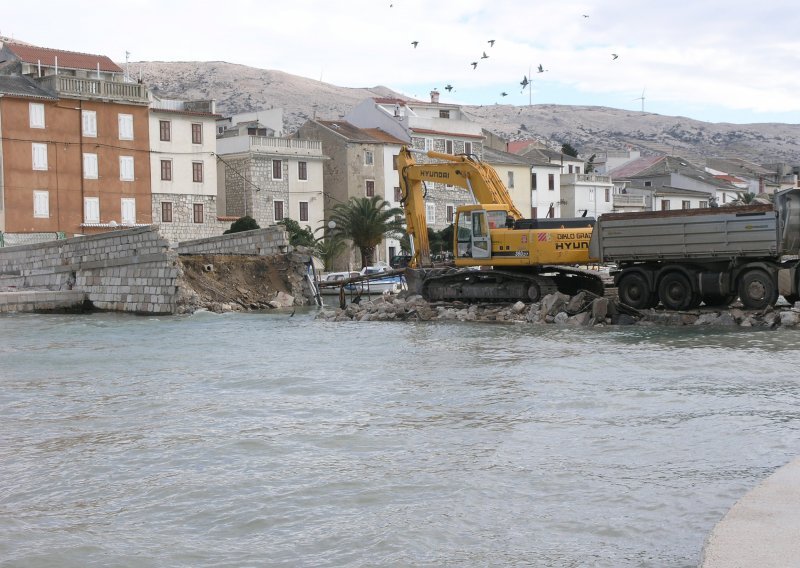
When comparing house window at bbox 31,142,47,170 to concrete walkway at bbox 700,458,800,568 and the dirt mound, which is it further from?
concrete walkway at bbox 700,458,800,568

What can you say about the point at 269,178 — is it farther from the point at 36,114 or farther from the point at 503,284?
the point at 503,284

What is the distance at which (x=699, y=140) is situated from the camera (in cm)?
17750

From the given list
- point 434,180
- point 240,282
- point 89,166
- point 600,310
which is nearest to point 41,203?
point 89,166

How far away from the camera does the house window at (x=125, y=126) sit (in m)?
49.7

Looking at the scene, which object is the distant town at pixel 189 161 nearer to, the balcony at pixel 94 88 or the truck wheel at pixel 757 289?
the balcony at pixel 94 88

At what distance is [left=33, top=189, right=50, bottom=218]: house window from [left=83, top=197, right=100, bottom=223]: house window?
6.00 feet

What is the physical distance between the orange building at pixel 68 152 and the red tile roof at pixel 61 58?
189 mm

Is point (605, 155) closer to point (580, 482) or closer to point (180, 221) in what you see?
point (180, 221)

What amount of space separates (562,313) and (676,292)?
9.29 feet

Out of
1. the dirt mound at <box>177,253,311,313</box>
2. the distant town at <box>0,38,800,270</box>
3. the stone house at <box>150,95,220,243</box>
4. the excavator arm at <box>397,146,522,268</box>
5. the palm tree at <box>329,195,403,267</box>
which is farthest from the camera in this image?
the palm tree at <box>329,195,403,267</box>

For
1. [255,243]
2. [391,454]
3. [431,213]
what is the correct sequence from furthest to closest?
[431,213] < [255,243] < [391,454]

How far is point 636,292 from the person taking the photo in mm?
25625

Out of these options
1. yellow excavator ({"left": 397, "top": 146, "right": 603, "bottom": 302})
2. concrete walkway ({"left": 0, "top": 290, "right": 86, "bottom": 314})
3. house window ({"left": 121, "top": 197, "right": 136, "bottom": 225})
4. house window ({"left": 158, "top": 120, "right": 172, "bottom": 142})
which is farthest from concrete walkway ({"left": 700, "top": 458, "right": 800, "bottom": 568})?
A: house window ({"left": 158, "top": 120, "right": 172, "bottom": 142})

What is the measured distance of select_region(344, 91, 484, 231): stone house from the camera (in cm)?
6431
